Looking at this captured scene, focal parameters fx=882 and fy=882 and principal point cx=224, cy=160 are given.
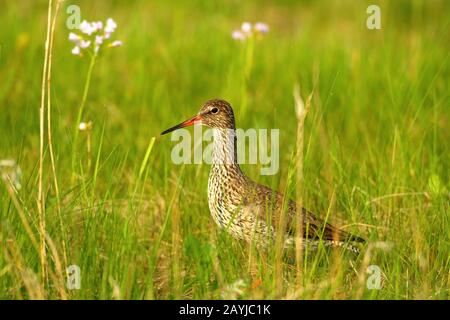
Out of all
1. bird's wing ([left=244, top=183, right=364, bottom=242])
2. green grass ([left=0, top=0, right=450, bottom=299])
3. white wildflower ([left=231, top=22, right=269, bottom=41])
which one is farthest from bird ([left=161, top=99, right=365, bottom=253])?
white wildflower ([left=231, top=22, right=269, bottom=41])

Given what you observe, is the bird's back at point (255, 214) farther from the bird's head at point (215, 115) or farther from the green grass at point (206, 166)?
the bird's head at point (215, 115)

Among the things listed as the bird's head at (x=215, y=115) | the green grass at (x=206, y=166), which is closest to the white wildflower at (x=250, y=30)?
the green grass at (x=206, y=166)

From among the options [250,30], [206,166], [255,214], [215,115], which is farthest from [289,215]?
[250,30]

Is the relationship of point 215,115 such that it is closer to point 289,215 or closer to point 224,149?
point 224,149

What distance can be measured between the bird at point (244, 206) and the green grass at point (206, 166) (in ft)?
0.42

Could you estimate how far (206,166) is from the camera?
6555mm

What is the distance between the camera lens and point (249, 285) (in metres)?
4.38

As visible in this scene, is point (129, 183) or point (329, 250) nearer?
point (329, 250)

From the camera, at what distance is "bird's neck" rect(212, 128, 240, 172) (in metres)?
5.75

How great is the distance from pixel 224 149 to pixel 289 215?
68cm
